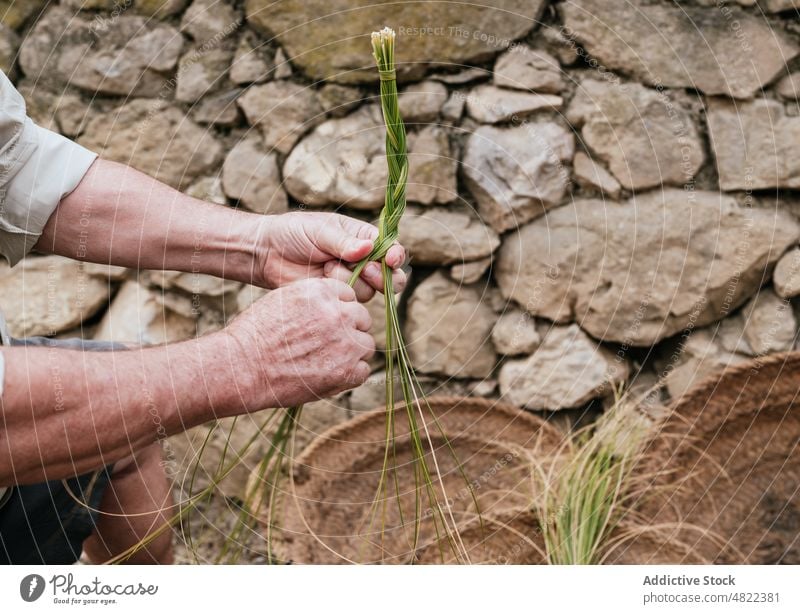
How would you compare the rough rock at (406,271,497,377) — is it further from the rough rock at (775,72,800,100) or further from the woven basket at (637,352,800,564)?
the rough rock at (775,72,800,100)

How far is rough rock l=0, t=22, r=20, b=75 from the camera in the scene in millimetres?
1653

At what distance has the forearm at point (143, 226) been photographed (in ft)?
3.75

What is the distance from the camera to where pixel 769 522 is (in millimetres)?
1505

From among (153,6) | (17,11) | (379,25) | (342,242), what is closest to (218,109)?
(153,6)

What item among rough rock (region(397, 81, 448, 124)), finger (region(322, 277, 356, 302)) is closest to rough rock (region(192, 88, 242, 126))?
rough rock (region(397, 81, 448, 124))

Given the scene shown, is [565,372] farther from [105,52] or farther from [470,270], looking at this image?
[105,52]

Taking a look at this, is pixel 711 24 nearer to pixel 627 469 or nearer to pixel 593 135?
pixel 593 135

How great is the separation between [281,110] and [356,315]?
0.73 meters

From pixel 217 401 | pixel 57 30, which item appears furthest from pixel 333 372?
pixel 57 30

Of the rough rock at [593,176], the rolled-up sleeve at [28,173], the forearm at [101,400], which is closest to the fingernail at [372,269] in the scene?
the forearm at [101,400]

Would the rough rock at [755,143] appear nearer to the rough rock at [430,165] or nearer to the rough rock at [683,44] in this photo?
the rough rock at [683,44]

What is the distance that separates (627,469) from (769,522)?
30 cm

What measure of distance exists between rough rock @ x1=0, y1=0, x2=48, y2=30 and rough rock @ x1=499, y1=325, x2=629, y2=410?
1221 mm
